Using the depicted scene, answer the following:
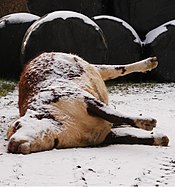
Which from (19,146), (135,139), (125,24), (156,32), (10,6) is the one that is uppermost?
(19,146)

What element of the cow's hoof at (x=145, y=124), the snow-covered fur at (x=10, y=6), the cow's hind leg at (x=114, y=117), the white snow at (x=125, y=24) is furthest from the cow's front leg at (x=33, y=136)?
the snow-covered fur at (x=10, y=6)

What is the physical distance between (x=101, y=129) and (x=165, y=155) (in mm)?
505

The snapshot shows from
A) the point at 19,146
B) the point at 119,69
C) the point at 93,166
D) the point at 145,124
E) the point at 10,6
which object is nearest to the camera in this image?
the point at 93,166

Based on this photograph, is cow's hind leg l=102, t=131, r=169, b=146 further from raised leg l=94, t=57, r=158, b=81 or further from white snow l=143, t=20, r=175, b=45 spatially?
white snow l=143, t=20, r=175, b=45

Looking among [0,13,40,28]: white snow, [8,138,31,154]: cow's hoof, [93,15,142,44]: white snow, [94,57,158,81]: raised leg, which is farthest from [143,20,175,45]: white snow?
[8,138,31,154]: cow's hoof

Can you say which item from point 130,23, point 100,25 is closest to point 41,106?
point 100,25

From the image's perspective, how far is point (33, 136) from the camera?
120 inches

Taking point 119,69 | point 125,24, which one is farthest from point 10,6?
point 119,69

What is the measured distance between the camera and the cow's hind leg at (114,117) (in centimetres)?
333

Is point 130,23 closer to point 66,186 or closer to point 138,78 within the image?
point 138,78

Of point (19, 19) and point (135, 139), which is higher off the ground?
point (135, 139)

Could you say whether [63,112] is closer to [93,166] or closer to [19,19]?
[93,166]

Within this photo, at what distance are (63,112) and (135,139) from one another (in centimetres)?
55

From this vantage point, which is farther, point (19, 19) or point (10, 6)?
point (10, 6)
